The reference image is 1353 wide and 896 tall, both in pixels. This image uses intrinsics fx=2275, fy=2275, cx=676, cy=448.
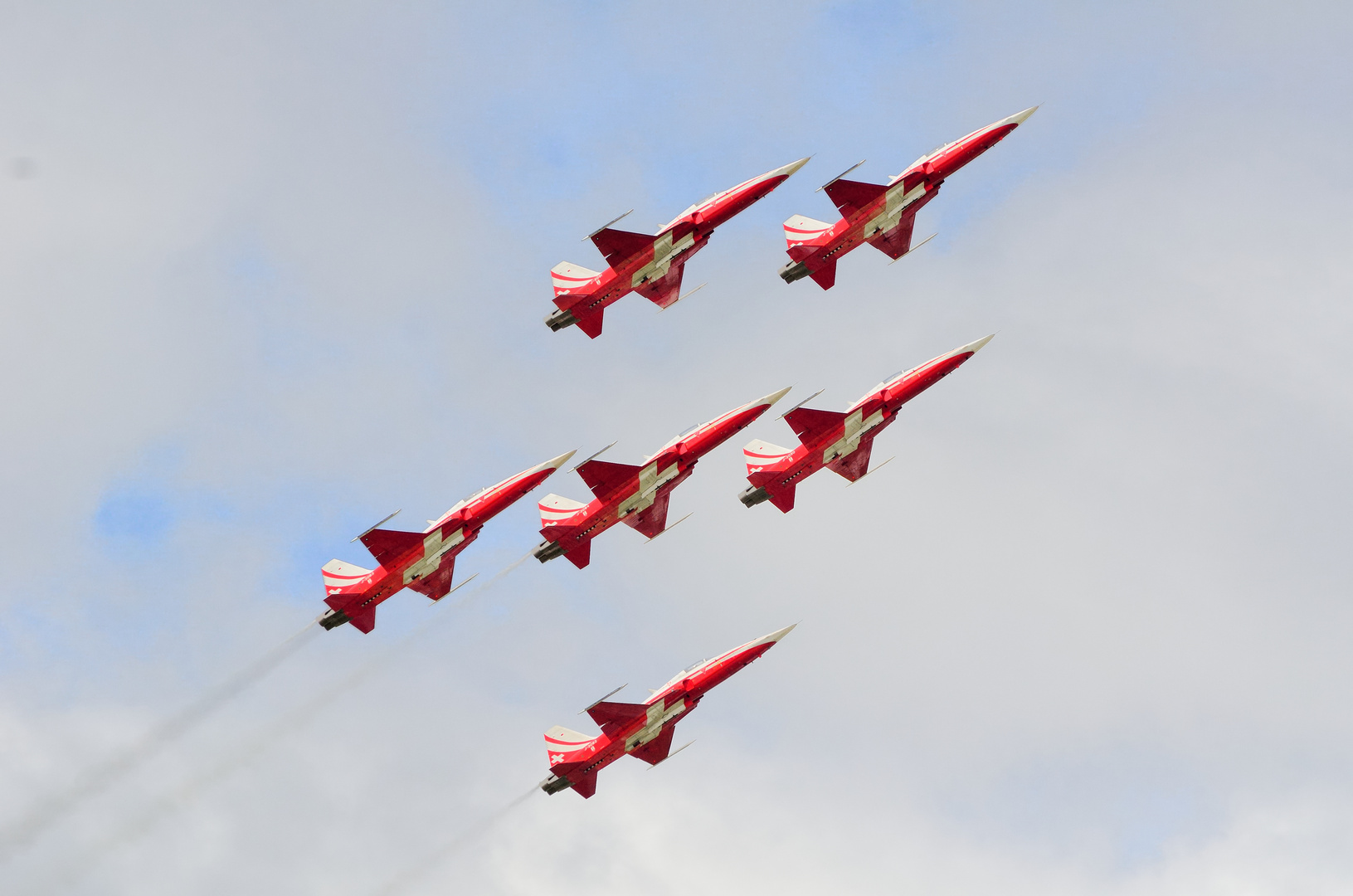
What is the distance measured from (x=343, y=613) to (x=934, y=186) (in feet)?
144

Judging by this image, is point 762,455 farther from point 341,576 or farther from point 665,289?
point 341,576

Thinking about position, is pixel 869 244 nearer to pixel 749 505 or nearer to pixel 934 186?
pixel 934 186

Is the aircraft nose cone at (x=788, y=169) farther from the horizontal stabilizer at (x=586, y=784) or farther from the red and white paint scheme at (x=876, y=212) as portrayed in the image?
the horizontal stabilizer at (x=586, y=784)

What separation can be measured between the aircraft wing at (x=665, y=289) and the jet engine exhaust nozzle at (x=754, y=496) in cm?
1231

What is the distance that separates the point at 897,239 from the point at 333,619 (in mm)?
41240

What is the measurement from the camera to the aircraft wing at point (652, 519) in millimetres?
135750

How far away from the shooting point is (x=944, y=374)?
13738 cm

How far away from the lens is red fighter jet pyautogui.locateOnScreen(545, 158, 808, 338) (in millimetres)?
134750

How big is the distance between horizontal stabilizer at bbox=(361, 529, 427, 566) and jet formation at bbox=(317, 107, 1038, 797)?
5cm

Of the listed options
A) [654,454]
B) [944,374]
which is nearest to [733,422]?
[654,454]

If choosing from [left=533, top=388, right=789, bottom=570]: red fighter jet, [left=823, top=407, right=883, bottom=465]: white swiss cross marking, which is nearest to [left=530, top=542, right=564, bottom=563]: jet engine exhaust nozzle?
[left=533, top=388, right=789, bottom=570]: red fighter jet

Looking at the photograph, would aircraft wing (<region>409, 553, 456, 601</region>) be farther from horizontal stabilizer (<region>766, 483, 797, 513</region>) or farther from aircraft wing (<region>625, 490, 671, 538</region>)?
horizontal stabilizer (<region>766, 483, 797, 513</region>)

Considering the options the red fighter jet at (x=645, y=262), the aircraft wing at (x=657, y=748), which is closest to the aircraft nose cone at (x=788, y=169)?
the red fighter jet at (x=645, y=262)

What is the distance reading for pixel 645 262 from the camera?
13575 cm
